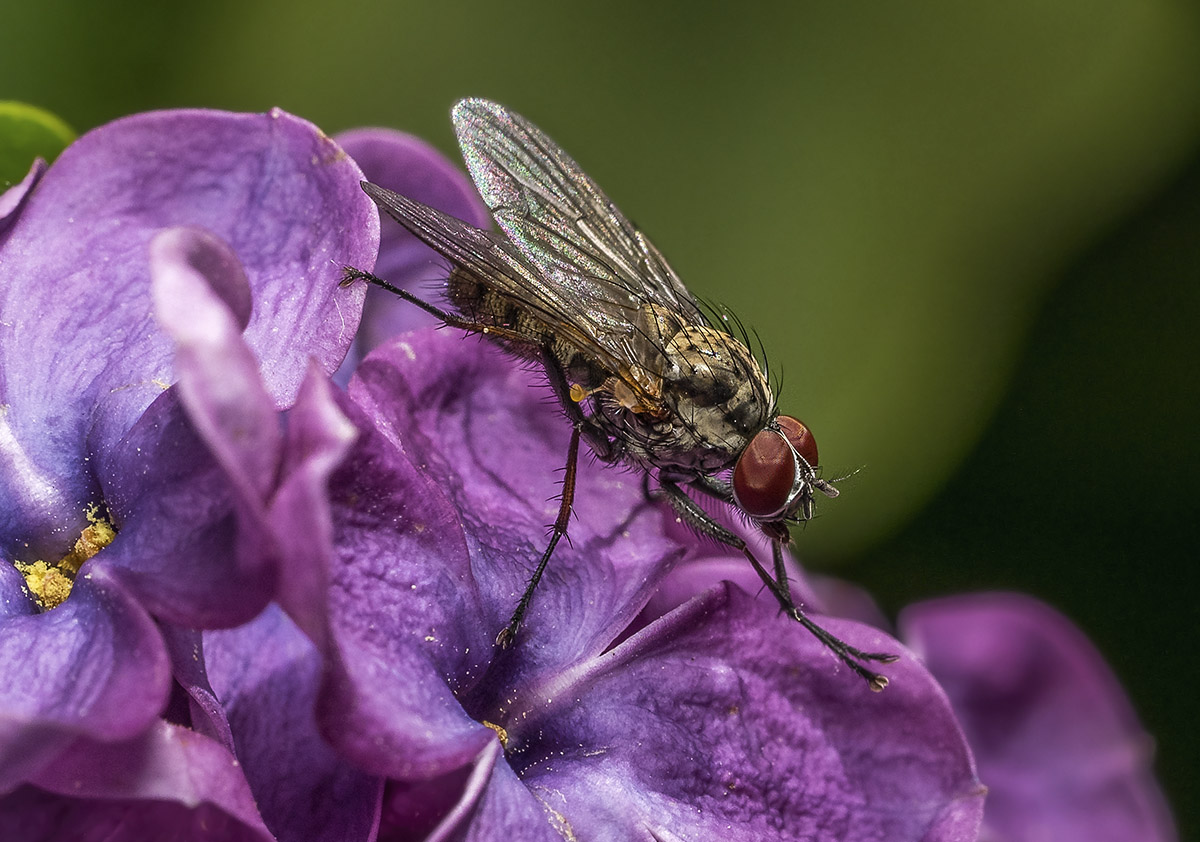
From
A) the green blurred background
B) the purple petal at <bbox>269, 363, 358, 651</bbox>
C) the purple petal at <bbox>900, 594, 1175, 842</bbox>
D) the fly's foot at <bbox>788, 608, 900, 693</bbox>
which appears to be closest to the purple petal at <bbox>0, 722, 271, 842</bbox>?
the purple petal at <bbox>269, 363, 358, 651</bbox>

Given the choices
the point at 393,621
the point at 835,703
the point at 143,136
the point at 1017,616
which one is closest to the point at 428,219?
the point at 143,136

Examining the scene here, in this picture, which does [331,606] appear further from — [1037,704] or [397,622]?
[1037,704]

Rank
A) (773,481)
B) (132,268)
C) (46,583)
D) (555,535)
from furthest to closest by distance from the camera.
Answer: (773,481)
(555,535)
(132,268)
(46,583)

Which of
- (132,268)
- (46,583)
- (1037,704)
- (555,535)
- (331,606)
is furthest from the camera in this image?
(1037,704)

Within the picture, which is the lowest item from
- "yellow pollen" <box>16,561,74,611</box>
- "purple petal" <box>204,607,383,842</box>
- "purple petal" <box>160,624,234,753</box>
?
"purple petal" <box>204,607,383,842</box>

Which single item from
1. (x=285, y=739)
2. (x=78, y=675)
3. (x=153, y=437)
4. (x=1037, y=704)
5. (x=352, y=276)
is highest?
(x=352, y=276)

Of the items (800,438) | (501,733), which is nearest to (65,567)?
(501,733)

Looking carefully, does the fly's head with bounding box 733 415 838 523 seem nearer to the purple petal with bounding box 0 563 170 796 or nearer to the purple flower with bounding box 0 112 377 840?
the purple flower with bounding box 0 112 377 840
